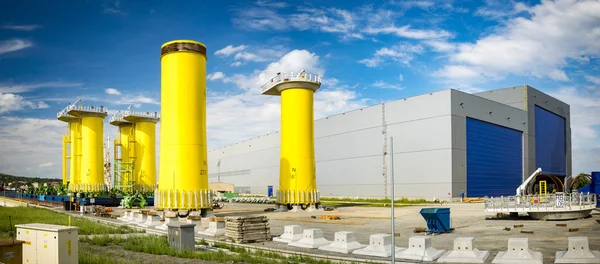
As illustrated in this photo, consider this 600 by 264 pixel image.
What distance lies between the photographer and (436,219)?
22906mm

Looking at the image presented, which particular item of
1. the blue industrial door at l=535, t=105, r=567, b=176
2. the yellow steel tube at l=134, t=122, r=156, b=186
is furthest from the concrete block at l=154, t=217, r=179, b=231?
the blue industrial door at l=535, t=105, r=567, b=176

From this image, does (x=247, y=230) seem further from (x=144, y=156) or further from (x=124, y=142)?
(x=124, y=142)

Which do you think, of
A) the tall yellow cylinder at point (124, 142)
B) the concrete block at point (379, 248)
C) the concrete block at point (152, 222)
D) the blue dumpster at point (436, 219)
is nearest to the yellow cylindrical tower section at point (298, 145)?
the concrete block at point (152, 222)

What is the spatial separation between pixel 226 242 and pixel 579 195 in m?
20.9

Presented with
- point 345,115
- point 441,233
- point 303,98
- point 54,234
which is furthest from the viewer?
point 345,115

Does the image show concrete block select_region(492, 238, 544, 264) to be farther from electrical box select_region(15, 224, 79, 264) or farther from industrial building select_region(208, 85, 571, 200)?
industrial building select_region(208, 85, 571, 200)

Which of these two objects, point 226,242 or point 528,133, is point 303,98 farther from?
point 528,133

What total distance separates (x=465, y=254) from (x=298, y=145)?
28581 millimetres

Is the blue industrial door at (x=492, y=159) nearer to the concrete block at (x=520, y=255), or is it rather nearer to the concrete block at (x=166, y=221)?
the concrete block at (x=166, y=221)

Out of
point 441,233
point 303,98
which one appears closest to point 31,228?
point 441,233

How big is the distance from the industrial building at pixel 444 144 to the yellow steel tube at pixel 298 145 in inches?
917

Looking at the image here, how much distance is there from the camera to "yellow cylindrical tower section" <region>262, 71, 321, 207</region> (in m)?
43.1

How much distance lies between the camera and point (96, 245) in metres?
19.6

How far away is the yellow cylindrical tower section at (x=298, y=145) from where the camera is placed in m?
43.1
